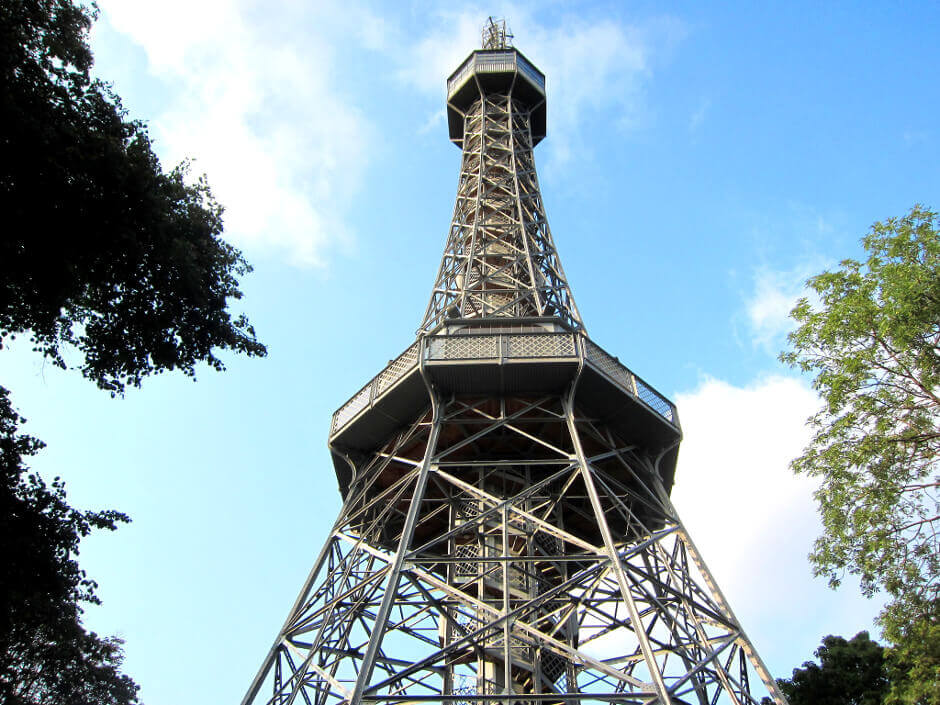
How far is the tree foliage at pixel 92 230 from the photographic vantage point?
9711 mm

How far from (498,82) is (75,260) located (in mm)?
28274

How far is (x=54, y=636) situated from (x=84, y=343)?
5.28 metres

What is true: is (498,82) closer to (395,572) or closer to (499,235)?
(499,235)

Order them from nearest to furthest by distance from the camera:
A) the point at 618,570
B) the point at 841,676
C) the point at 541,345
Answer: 1. the point at 618,570
2. the point at 541,345
3. the point at 841,676

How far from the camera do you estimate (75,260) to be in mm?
10516

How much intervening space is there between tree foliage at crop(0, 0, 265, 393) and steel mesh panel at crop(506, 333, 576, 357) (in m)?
7.17

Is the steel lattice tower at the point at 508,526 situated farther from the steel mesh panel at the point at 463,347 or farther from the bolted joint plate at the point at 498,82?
the bolted joint plate at the point at 498,82

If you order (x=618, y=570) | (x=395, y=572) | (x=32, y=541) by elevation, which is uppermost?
(x=395, y=572)

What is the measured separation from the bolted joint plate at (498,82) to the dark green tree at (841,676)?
24117 millimetres

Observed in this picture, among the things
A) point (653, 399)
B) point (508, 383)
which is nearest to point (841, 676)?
point (653, 399)

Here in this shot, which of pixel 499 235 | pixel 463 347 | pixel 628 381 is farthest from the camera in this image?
pixel 499 235

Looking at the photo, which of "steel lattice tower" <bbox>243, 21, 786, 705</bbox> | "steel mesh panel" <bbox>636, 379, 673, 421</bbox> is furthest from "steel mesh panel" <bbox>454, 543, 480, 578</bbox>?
"steel mesh panel" <bbox>636, 379, 673, 421</bbox>

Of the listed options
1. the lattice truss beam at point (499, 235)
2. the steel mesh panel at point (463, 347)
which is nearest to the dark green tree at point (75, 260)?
the steel mesh panel at point (463, 347)

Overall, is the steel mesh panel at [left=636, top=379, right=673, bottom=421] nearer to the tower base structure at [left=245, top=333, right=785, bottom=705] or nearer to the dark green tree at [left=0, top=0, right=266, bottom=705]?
the tower base structure at [left=245, top=333, right=785, bottom=705]
